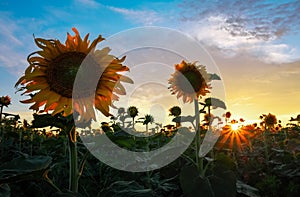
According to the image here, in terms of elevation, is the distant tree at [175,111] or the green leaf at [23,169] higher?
the distant tree at [175,111]

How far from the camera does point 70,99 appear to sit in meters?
1.88

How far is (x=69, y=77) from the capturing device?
184 cm

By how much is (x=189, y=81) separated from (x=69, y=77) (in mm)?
2142

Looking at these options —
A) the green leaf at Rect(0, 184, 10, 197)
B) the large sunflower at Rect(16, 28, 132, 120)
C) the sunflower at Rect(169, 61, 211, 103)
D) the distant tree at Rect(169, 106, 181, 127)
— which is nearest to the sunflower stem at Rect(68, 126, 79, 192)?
the large sunflower at Rect(16, 28, 132, 120)

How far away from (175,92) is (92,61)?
83.7 inches

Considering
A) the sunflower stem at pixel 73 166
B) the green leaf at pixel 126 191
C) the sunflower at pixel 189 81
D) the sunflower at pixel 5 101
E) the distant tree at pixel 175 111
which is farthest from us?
the sunflower at pixel 5 101

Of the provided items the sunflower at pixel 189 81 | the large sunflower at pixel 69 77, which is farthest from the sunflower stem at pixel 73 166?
the sunflower at pixel 189 81

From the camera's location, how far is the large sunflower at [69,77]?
1859mm

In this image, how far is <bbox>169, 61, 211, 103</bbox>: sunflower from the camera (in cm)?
360

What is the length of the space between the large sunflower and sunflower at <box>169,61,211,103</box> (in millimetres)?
1817

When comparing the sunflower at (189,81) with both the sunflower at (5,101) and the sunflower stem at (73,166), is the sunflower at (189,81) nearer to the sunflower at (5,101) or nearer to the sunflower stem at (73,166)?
the sunflower stem at (73,166)

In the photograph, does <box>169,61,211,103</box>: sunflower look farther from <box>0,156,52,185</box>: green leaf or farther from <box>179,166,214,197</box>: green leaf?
<box>0,156,52,185</box>: green leaf

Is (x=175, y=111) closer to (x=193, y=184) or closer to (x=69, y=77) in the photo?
(x=193, y=184)

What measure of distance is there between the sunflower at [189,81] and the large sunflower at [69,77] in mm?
1817
